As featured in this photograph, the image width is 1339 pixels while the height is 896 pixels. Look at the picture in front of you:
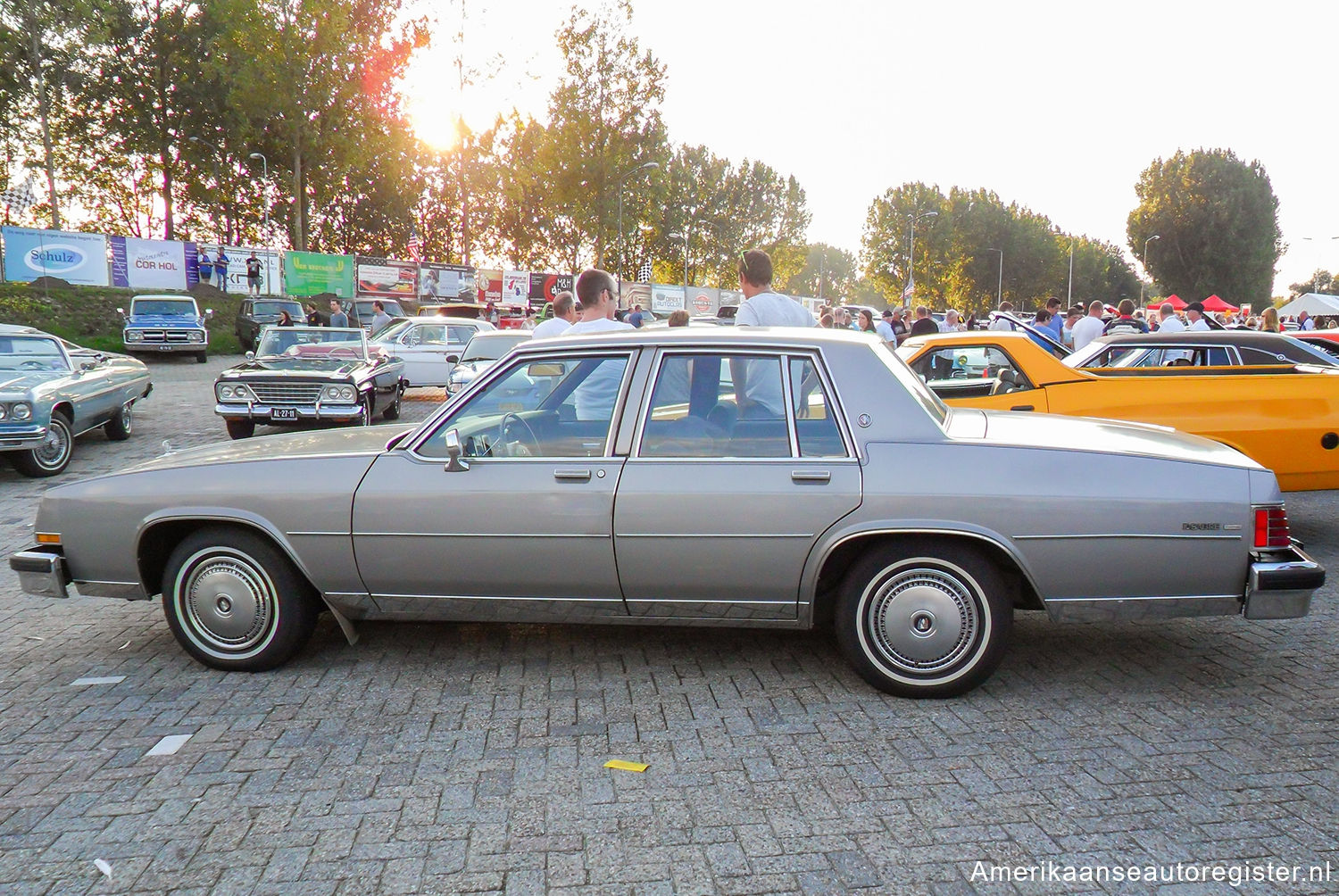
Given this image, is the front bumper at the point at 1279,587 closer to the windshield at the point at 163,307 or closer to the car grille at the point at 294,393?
the car grille at the point at 294,393

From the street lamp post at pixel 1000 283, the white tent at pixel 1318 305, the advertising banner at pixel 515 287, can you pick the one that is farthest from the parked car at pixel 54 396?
the street lamp post at pixel 1000 283

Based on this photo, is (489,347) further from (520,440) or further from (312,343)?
(520,440)

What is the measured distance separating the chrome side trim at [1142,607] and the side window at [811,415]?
1.08 metres

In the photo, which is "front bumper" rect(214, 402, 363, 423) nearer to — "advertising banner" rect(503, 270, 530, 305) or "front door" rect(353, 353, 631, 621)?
"front door" rect(353, 353, 631, 621)

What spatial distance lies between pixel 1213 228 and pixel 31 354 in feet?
251

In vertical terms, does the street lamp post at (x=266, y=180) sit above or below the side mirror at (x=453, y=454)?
above

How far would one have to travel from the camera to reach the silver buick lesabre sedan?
3.94 meters

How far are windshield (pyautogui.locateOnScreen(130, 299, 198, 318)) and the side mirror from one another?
26.4 m

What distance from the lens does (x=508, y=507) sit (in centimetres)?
420

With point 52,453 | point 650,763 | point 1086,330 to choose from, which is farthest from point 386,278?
point 650,763

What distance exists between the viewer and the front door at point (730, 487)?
404cm

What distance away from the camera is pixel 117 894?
2.79 metres

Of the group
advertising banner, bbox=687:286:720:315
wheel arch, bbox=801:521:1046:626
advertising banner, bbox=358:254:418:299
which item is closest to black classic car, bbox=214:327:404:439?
wheel arch, bbox=801:521:1046:626

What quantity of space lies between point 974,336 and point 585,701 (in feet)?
18.7
